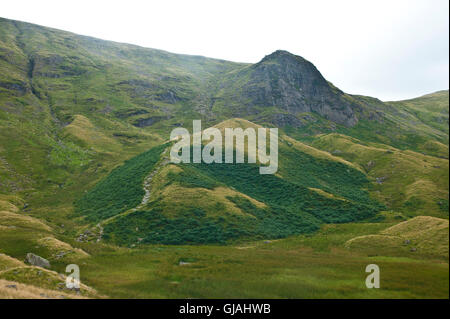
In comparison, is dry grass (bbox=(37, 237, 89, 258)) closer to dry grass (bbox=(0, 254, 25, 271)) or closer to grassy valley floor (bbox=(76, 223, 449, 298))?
grassy valley floor (bbox=(76, 223, 449, 298))

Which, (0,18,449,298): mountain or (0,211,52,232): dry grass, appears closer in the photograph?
(0,18,449,298): mountain

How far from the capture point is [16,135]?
172750 millimetres

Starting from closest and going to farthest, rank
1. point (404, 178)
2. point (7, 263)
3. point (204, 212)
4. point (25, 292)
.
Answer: point (25, 292) → point (7, 263) → point (204, 212) → point (404, 178)

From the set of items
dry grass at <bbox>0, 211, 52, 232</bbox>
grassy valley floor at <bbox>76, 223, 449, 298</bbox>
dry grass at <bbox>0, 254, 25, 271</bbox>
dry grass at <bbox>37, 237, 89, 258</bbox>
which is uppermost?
dry grass at <bbox>0, 211, 52, 232</bbox>

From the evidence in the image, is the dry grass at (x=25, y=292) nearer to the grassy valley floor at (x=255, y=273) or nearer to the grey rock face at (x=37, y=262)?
the grassy valley floor at (x=255, y=273)

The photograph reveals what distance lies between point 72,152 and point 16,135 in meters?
33.0

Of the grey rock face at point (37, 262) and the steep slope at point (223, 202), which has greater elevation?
the steep slope at point (223, 202)

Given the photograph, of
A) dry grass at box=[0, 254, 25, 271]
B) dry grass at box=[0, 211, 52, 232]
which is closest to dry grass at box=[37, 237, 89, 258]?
dry grass at box=[0, 254, 25, 271]

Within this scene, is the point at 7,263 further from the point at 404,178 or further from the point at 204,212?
the point at 404,178

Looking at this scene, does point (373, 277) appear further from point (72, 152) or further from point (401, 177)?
point (72, 152)

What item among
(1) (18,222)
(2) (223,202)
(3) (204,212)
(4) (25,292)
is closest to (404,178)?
(2) (223,202)

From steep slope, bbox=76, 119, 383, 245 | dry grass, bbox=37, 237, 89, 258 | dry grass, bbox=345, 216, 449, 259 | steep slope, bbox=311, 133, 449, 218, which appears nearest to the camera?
dry grass, bbox=37, 237, 89, 258

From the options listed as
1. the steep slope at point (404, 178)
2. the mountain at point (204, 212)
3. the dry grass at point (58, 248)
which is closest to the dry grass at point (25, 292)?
the mountain at point (204, 212)
